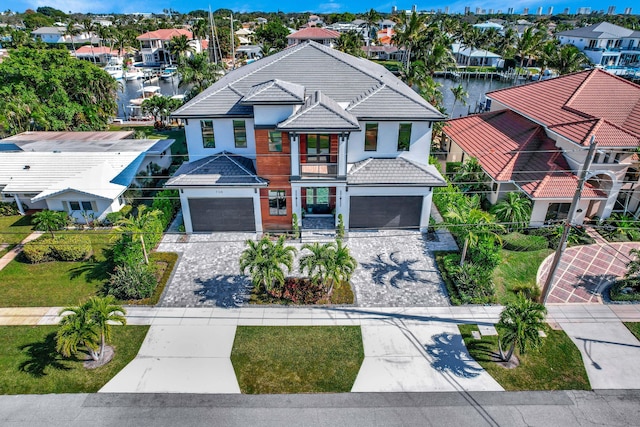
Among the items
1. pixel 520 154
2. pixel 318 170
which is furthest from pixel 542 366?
pixel 520 154

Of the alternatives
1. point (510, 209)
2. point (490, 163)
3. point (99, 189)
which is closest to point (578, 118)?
point (490, 163)

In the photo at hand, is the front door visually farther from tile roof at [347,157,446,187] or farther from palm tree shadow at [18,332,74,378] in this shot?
palm tree shadow at [18,332,74,378]

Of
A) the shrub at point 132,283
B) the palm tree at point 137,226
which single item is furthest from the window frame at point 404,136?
the shrub at point 132,283

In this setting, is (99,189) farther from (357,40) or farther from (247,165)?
(357,40)

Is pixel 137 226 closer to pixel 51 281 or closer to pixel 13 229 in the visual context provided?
pixel 51 281

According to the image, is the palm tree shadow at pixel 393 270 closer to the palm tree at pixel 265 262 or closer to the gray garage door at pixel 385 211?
the gray garage door at pixel 385 211

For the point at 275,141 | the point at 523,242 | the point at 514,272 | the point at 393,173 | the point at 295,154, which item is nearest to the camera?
the point at 514,272
